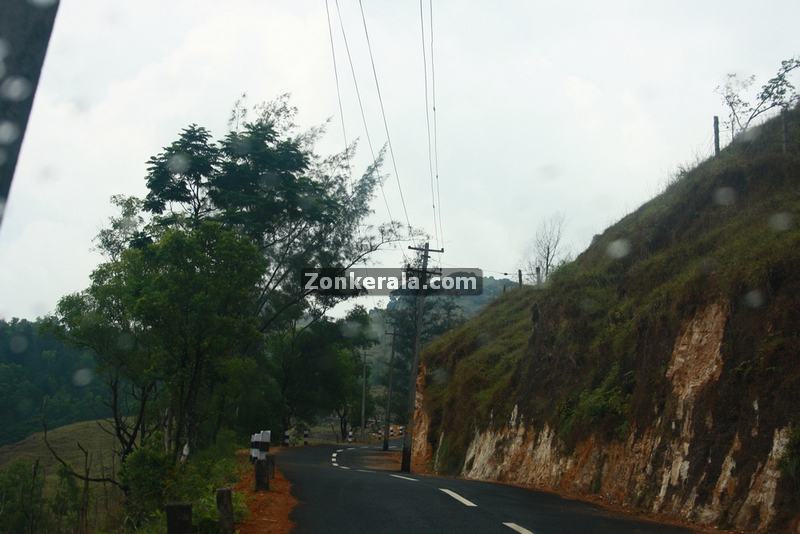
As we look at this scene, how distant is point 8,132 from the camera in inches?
112

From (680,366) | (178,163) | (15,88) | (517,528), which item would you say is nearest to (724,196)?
(680,366)

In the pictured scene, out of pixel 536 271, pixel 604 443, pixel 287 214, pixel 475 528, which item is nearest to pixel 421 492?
pixel 475 528

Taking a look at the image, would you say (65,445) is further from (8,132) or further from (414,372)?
(8,132)

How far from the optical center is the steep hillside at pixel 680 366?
11008 millimetres

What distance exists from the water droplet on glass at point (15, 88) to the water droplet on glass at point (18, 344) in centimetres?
8764

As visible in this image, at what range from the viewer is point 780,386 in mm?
10836

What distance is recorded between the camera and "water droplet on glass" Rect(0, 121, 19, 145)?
283cm

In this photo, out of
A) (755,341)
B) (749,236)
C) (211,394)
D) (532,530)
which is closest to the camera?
(532,530)

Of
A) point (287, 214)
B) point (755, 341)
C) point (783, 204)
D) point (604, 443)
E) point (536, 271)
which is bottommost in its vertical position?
point (604, 443)

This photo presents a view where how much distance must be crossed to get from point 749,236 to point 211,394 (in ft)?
57.3

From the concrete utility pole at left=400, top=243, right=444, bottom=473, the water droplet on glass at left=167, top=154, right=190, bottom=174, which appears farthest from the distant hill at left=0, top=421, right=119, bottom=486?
the water droplet on glass at left=167, top=154, right=190, bottom=174

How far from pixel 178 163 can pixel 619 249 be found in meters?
15.4

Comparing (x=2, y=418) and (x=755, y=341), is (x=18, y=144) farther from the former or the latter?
(x=2, y=418)

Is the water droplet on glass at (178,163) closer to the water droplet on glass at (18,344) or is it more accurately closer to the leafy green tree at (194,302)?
the leafy green tree at (194,302)
